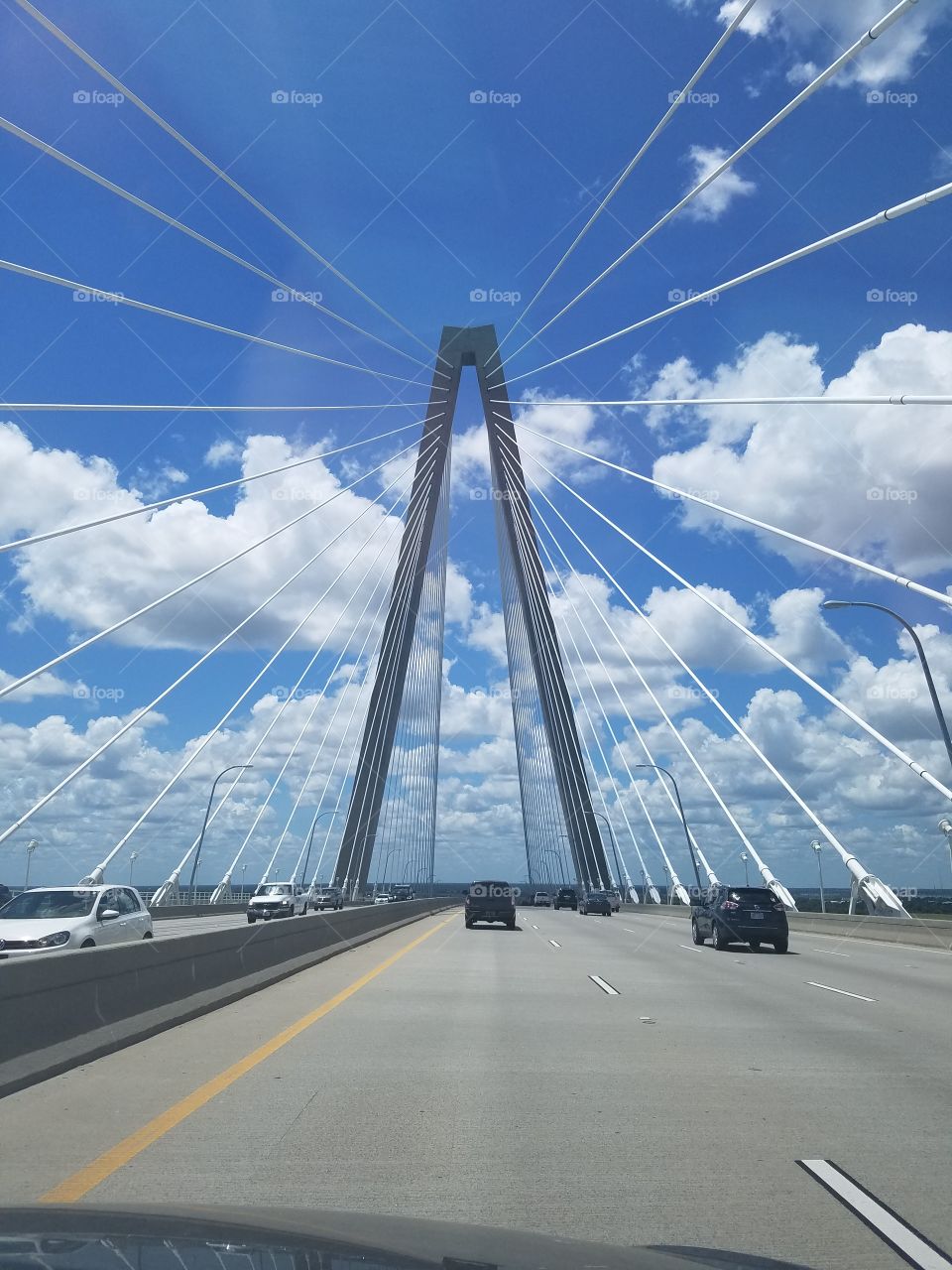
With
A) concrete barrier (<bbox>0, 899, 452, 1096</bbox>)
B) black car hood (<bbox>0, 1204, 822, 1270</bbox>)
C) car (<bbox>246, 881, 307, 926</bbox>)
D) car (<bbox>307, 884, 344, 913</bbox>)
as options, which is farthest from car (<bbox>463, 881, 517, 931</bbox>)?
black car hood (<bbox>0, 1204, 822, 1270</bbox>)

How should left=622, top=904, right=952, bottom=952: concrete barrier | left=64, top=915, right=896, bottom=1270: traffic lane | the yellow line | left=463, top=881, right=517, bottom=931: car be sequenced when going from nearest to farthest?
left=64, top=915, right=896, bottom=1270: traffic lane < the yellow line < left=622, top=904, right=952, bottom=952: concrete barrier < left=463, top=881, right=517, bottom=931: car

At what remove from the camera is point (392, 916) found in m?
38.8

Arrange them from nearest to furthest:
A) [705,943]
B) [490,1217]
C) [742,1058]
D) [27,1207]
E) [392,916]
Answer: [27,1207], [490,1217], [742,1058], [705,943], [392,916]

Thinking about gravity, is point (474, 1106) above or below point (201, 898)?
below

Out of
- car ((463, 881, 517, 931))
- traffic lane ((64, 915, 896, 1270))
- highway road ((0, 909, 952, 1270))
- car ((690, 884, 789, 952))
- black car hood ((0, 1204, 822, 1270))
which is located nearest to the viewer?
black car hood ((0, 1204, 822, 1270))

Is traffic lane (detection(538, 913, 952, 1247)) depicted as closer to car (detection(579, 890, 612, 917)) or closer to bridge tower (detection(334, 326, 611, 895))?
bridge tower (detection(334, 326, 611, 895))

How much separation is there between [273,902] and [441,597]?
16.7 m

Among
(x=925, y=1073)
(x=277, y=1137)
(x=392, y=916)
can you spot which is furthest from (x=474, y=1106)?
(x=392, y=916)

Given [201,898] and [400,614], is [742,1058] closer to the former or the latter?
[400,614]

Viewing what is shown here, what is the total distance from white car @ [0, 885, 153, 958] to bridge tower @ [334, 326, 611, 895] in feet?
78.9

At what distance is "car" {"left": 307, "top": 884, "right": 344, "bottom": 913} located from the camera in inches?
2172

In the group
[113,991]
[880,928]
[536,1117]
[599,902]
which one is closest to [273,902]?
[599,902]

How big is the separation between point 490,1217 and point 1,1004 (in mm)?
4339

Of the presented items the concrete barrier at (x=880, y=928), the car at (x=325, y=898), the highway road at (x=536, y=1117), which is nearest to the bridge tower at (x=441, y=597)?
the car at (x=325, y=898)
